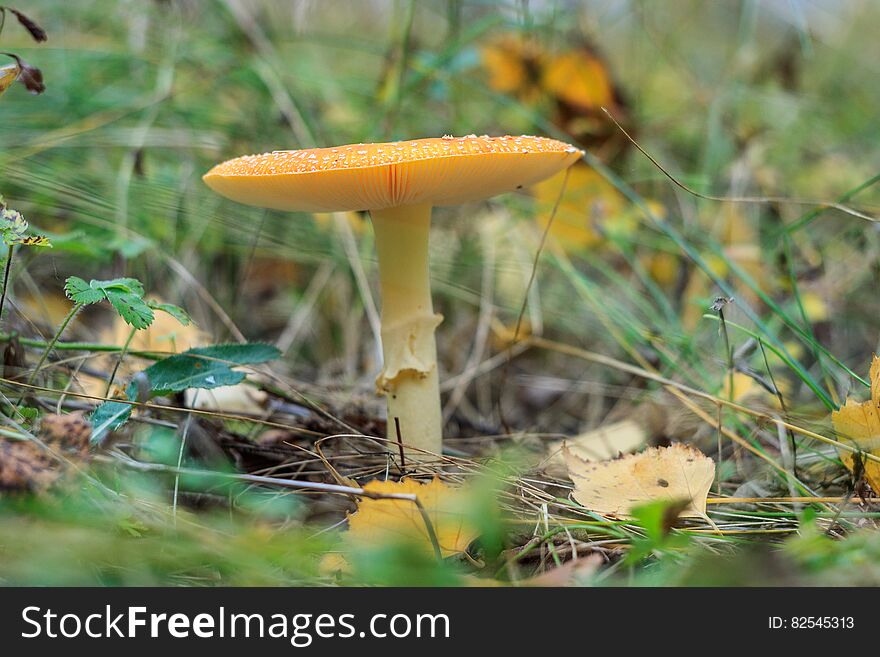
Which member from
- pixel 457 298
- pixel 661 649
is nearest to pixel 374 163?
pixel 661 649

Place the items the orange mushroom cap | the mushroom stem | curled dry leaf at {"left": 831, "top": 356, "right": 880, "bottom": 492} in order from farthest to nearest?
the mushroom stem, curled dry leaf at {"left": 831, "top": 356, "right": 880, "bottom": 492}, the orange mushroom cap

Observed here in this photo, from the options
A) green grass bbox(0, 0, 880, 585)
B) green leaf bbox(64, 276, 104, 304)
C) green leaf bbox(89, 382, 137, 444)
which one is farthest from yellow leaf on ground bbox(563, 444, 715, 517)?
green leaf bbox(64, 276, 104, 304)

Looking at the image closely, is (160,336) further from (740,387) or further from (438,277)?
(740,387)

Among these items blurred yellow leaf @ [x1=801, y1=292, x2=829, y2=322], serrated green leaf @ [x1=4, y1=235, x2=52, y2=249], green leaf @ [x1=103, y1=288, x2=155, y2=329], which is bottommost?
green leaf @ [x1=103, y1=288, x2=155, y2=329]

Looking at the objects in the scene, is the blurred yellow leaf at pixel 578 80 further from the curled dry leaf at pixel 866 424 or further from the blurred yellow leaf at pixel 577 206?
the curled dry leaf at pixel 866 424

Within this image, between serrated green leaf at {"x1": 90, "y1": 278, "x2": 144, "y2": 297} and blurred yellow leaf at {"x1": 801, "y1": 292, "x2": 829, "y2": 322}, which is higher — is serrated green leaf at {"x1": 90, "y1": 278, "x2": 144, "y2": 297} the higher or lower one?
the lower one

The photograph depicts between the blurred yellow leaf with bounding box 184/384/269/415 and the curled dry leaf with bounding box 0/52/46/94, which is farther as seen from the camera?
the blurred yellow leaf with bounding box 184/384/269/415

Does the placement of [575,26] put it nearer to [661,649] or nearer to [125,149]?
[125,149]

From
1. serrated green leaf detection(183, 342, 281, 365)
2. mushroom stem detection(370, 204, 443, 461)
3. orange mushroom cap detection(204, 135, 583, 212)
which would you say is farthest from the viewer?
mushroom stem detection(370, 204, 443, 461)

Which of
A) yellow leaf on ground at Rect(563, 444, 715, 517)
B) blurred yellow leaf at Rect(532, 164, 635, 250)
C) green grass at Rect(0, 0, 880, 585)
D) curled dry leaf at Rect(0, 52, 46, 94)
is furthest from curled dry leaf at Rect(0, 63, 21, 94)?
blurred yellow leaf at Rect(532, 164, 635, 250)

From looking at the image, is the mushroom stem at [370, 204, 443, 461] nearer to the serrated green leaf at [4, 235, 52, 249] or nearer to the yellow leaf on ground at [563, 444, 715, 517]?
the yellow leaf on ground at [563, 444, 715, 517]
